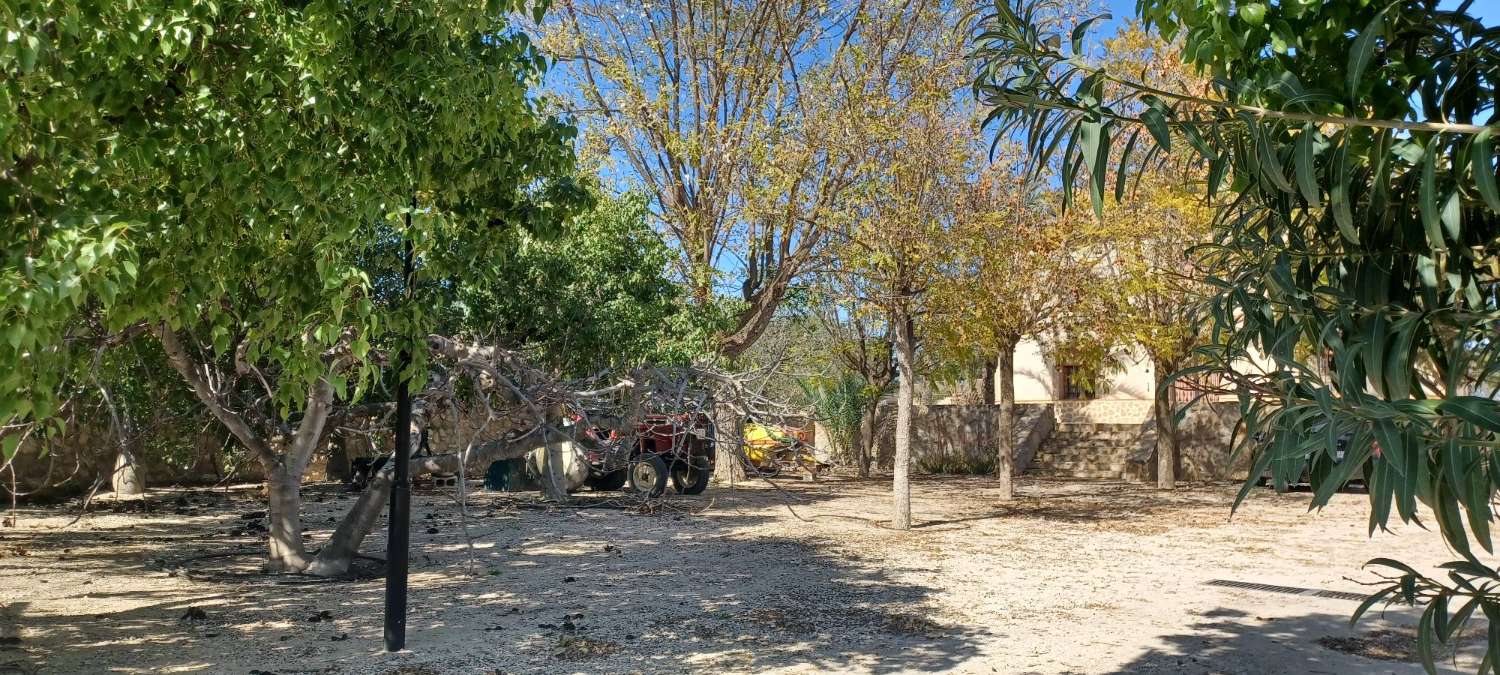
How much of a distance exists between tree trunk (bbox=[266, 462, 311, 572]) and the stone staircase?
20065 mm

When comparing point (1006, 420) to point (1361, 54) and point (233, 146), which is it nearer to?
point (233, 146)

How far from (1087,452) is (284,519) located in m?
21.2

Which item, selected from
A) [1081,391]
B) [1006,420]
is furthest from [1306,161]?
[1081,391]

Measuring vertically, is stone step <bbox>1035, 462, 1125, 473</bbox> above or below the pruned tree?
below

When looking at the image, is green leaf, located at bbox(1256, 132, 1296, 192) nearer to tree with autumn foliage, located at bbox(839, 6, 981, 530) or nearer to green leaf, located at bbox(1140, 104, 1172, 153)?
green leaf, located at bbox(1140, 104, 1172, 153)

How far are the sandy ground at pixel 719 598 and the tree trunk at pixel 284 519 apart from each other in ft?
1.11

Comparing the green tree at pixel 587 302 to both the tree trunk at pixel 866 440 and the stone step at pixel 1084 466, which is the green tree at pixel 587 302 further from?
the stone step at pixel 1084 466

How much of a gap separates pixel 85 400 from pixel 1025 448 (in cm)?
2131

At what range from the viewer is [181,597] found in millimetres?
8891

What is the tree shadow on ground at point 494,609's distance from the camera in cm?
688

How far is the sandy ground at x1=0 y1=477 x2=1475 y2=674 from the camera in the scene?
6918 mm

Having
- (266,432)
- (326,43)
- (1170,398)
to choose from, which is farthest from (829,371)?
(326,43)

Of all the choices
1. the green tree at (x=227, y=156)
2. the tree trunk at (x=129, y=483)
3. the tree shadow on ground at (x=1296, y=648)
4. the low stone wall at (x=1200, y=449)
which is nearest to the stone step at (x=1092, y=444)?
the low stone wall at (x=1200, y=449)

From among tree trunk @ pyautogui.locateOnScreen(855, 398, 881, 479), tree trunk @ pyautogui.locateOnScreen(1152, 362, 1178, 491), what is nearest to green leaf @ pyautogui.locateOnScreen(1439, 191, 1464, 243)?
tree trunk @ pyautogui.locateOnScreen(1152, 362, 1178, 491)
